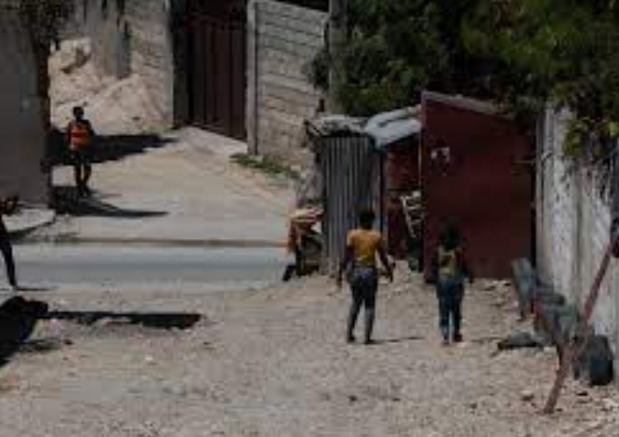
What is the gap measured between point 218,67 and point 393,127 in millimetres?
16737

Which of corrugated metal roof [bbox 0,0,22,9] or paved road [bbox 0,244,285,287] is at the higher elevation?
corrugated metal roof [bbox 0,0,22,9]

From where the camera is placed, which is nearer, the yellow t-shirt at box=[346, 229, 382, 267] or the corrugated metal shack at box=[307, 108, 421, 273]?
the yellow t-shirt at box=[346, 229, 382, 267]

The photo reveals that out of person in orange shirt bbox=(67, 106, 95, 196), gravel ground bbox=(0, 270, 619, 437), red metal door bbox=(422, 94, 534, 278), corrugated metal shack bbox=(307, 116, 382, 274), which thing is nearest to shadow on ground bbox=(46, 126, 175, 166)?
person in orange shirt bbox=(67, 106, 95, 196)

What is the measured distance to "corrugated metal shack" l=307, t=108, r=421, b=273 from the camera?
23156mm

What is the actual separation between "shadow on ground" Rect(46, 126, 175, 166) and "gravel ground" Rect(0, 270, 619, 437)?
1505 centimetres

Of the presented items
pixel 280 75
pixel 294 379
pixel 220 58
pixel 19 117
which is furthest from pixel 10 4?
pixel 294 379

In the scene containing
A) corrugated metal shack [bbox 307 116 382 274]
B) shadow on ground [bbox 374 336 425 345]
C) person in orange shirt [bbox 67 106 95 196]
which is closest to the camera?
shadow on ground [bbox 374 336 425 345]

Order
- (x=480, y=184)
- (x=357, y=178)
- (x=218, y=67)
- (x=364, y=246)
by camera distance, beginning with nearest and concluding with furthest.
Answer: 1. (x=364, y=246)
2. (x=480, y=184)
3. (x=357, y=178)
4. (x=218, y=67)

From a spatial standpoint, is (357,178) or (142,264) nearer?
(357,178)

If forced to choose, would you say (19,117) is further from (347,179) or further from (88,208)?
(347,179)

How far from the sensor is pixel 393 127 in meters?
23.5

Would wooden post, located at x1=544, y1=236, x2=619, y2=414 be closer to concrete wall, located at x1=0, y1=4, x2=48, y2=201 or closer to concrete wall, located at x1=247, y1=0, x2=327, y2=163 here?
concrete wall, located at x1=0, y1=4, x2=48, y2=201

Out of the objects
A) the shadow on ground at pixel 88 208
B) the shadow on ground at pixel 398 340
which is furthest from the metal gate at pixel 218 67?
the shadow on ground at pixel 398 340

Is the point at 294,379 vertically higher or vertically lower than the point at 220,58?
lower
